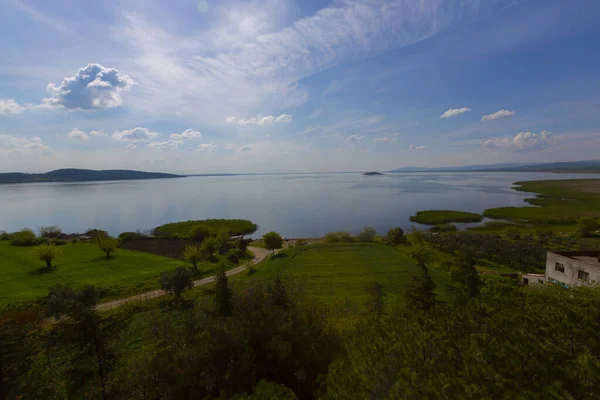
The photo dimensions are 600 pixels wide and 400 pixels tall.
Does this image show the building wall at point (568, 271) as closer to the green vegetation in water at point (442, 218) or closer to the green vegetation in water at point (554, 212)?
the green vegetation in water at point (442, 218)

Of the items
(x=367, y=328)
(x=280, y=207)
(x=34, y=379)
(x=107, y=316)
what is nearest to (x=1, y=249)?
(x=107, y=316)

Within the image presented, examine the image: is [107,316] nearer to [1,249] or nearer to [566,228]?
[1,249]

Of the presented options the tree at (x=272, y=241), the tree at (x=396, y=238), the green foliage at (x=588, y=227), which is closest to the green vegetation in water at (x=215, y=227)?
the tree at (x=272, y=241)

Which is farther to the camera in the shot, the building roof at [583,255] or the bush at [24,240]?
the bush at [24,240]

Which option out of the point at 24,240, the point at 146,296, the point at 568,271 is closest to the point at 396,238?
the point at 568,271

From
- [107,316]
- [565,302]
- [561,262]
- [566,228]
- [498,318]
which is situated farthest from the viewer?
[566,228]
